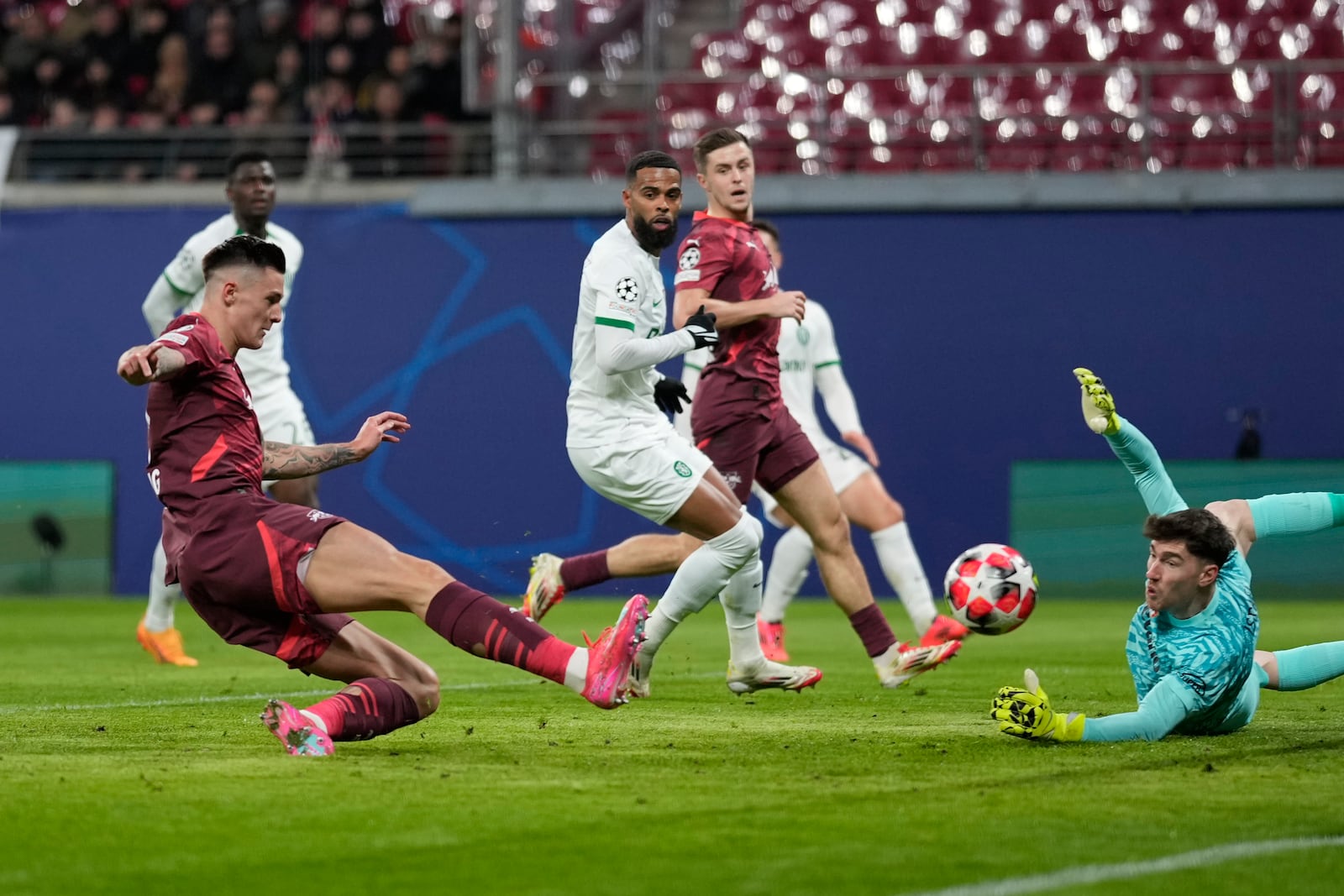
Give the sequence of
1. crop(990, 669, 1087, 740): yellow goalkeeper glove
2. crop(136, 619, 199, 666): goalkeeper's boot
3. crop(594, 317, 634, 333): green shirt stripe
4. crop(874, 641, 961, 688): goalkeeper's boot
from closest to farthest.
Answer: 1. crop(990, 669, 1087, 740): yellow goalkeeper glove
2. crop(594, 317, 634, 333): green shirt stripe
3. crop(874, 641, 961, 688): goalkeeper's boot
4. crop(136, 619, 199, 666): goalkeeper's boot

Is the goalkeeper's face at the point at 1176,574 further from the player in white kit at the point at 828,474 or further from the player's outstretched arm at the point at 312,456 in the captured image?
the player in white kit at the point at 828,474

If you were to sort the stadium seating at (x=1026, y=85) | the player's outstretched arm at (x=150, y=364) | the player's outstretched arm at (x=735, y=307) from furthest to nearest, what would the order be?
the stadium seating at (x=1026, y=85), the player's outstretched arm at (x=735, y=307), the player's outstretched arm at (x=150, y=364)

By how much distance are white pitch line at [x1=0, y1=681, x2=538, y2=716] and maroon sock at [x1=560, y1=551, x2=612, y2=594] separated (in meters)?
0.48

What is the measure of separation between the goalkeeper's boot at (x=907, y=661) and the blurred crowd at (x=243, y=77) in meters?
8.94

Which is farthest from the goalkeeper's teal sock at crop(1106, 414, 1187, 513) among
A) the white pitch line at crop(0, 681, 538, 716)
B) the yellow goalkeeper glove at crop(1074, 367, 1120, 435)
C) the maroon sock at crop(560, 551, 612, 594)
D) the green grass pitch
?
the white pitch line at crop(0, 681, 538, 716)

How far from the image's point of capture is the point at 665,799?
4.32m

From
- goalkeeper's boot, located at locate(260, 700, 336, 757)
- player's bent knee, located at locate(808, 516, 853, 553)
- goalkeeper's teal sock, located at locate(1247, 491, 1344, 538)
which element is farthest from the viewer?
player's bent knee, located at locate(808, 516, 853, 553)

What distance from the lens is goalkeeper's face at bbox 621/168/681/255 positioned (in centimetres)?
651

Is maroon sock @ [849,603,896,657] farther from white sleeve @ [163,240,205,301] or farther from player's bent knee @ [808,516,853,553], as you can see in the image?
white sleeve @ [163,240,205,301]

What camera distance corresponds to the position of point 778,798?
433 centimetres

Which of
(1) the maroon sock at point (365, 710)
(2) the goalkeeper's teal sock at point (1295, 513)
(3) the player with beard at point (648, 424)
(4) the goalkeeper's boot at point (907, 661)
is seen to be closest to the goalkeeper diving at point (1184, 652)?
(2) the goalkeeper's teal sock at point (1295, 513)

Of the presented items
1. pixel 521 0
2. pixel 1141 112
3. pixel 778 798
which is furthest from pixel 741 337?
pixel 521 0

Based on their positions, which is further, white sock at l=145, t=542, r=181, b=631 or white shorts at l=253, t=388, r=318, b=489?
Result: white shorts at l=253, t=388, r=318, b=489

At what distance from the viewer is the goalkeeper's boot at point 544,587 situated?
26.2ft
